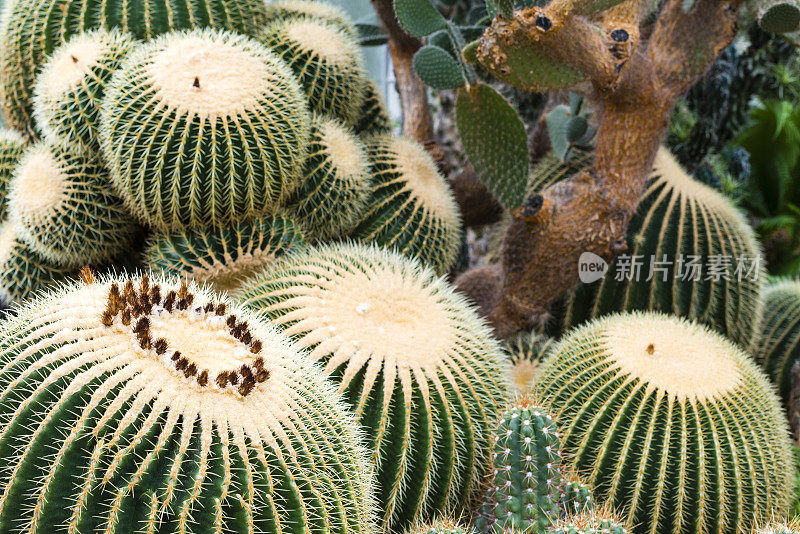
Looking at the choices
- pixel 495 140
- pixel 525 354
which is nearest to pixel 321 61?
pixel 495 140

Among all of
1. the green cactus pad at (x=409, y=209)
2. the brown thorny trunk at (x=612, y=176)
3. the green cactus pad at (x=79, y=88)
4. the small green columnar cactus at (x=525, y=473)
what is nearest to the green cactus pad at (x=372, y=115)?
the green cactus pad at (x=409, y=209)

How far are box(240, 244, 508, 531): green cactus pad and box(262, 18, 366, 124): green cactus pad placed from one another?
55 cm

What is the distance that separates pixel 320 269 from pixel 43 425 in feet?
2.54

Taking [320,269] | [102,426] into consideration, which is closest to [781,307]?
[320,269]

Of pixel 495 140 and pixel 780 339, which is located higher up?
pixel 495 140

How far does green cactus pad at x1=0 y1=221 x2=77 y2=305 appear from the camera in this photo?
69.2 inches

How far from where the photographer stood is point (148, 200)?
159 cm

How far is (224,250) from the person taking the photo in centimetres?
168

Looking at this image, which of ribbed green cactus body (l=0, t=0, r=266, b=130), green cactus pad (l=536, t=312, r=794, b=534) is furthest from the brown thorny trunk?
ribbed green cactus body (l=0, t=0, r=266, b=130)

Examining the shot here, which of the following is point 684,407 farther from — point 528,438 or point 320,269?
point 320,269

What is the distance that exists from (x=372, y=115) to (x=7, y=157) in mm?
1022

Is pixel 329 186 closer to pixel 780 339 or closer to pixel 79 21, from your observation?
pixel 79 21

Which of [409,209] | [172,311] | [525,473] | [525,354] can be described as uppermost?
[172,311]

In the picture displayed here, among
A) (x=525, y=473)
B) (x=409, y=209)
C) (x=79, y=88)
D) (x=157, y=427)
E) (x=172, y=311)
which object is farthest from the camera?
(x=409, y=209)
